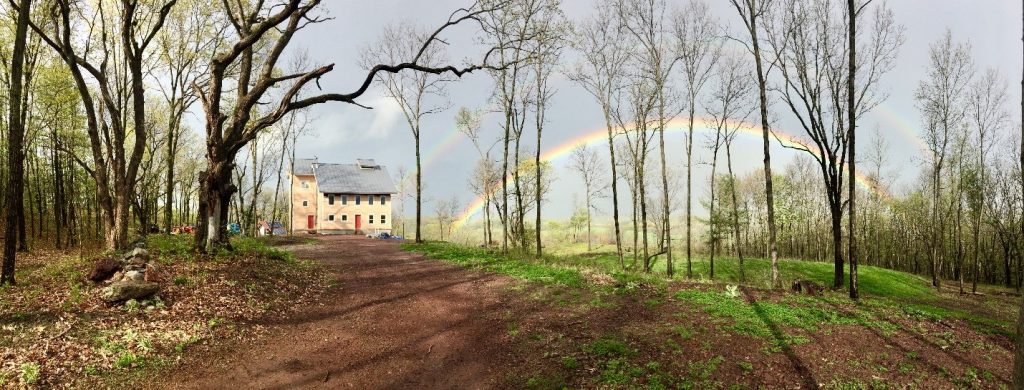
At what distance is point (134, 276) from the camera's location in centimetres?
891

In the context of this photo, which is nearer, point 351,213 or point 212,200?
point 212,200

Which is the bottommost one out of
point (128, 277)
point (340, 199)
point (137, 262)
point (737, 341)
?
point (737, 341)

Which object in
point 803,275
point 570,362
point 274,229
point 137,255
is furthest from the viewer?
point 274,229

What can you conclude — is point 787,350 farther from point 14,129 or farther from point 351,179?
point 351,179

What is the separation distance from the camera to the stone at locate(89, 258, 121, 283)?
9.35 m

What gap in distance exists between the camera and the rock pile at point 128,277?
8.50 metres

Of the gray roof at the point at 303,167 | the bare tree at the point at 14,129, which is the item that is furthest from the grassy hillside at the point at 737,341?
the gray roof at the point at 303,167

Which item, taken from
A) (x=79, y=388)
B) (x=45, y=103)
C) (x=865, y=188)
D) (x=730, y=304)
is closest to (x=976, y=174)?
(x=865, y=188)

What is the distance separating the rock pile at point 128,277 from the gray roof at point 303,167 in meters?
45.4

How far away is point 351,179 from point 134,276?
43860 mm

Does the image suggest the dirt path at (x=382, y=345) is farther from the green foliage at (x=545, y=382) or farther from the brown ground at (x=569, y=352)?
the green foliage at (x=545, y=382)

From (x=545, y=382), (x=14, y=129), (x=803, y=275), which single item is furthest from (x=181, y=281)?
(x=803, y=275)

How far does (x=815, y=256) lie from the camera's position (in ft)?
181

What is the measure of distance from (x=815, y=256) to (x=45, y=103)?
6762 cm
